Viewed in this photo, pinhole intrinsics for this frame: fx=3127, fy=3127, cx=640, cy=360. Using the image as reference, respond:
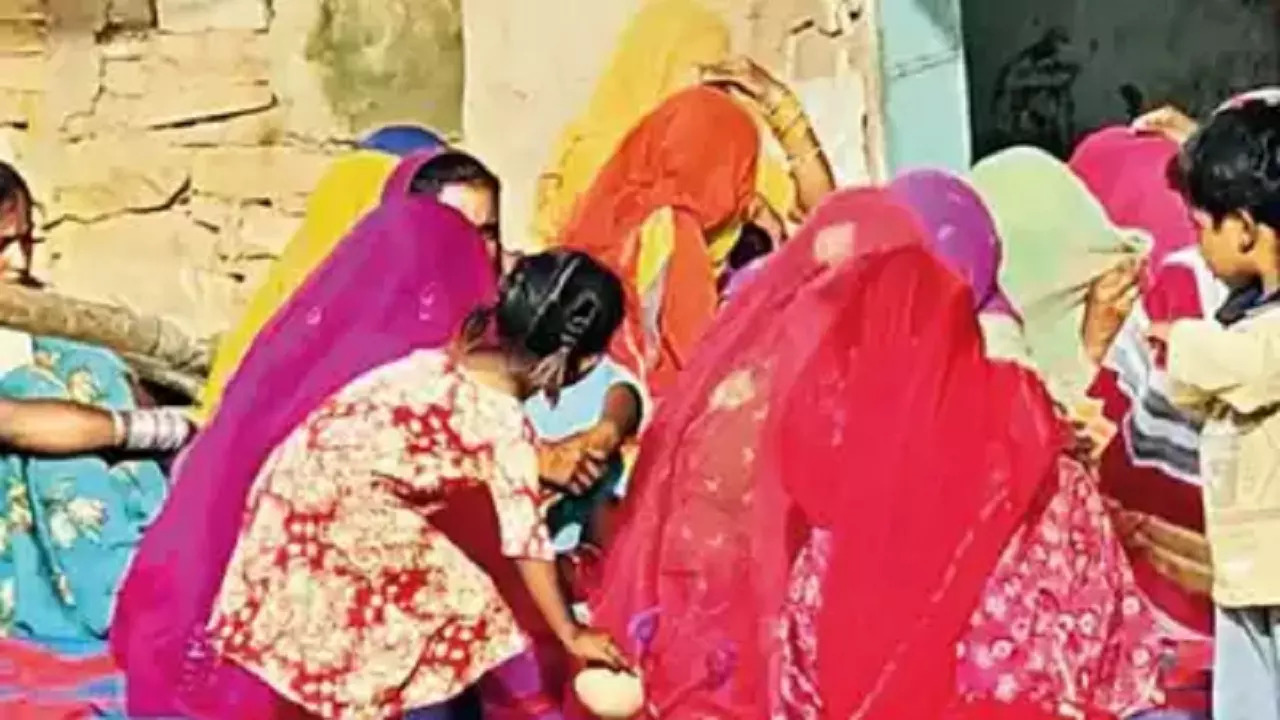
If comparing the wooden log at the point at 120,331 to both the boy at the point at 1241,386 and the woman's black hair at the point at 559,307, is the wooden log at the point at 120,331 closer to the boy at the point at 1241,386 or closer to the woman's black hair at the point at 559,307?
the woman's black hair at the point at 559,307

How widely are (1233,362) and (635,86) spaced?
301cm

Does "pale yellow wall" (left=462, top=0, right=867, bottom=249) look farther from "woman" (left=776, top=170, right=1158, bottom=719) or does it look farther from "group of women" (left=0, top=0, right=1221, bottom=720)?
"woman" (left=776, top=170, right=1158, bottom=719)

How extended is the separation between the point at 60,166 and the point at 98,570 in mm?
1951

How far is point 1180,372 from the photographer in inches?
176

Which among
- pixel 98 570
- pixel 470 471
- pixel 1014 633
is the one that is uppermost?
pixel 470 471

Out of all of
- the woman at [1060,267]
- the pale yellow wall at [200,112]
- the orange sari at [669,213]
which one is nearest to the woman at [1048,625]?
the woman at [1060,267]

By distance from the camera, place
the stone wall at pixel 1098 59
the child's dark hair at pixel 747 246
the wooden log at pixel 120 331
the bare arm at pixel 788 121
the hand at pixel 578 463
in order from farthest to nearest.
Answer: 1. the stone wall at pixel 1098 59
2. the bare arm at pixel 788 121
3. the wooden log at pixel 120 331
4. the child's dark hair at pixel 747 246
5. the hand at pixel 578 463

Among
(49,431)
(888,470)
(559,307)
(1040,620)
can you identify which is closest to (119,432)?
(49,431)

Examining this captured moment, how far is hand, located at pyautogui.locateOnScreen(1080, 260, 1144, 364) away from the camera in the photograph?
591 centimetres

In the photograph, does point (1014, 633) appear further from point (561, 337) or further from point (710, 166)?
point (710, 166)

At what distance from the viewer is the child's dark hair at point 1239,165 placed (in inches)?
177

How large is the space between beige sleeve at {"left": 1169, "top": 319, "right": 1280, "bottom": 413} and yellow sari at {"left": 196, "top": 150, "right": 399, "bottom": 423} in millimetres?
2104

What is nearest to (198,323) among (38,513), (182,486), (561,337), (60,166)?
(60,166)

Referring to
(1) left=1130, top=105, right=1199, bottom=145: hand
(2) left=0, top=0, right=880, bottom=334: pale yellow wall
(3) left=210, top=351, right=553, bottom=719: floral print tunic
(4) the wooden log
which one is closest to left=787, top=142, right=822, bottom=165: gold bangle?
(1) left=1130, top=105, right=1199, bottom=145: hand
